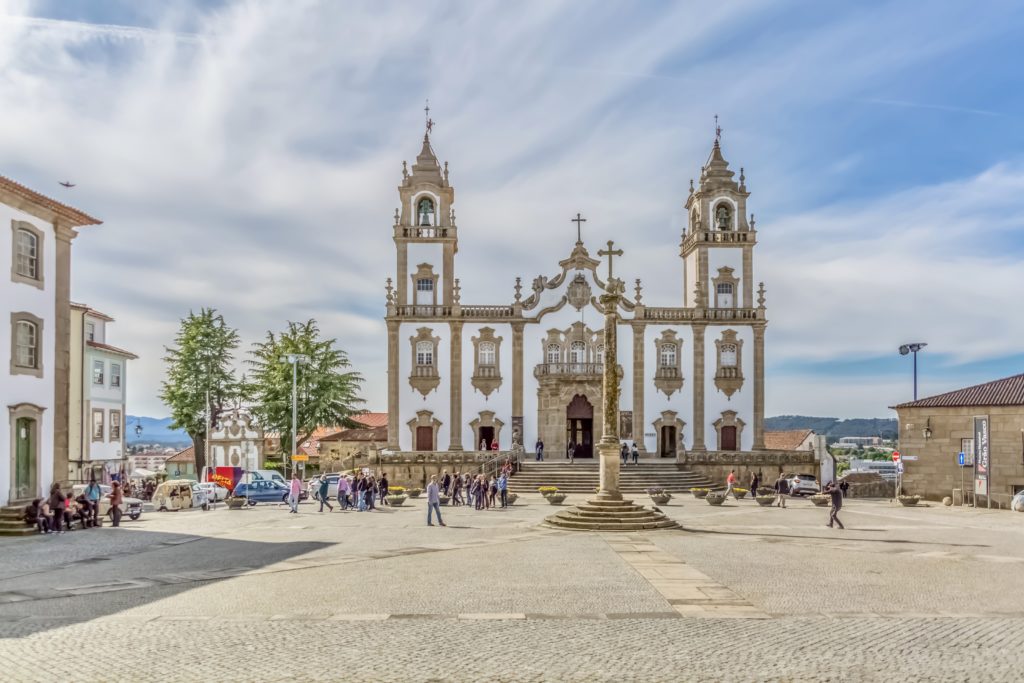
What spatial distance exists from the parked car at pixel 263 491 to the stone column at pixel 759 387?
88.9ft

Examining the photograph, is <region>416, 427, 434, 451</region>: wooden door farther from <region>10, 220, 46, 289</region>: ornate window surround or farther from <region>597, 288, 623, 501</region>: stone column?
<region>10, 220, 46, 289</region>: ornate window surround

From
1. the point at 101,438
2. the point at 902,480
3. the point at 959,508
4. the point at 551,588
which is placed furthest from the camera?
the point at 101,438

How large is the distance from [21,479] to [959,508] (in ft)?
111

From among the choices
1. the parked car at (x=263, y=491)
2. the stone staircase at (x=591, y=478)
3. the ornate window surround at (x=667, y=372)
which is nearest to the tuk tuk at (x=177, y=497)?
the parked car at (x=263, y=491)

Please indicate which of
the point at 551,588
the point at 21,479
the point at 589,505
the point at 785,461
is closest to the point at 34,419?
the point at 21,479

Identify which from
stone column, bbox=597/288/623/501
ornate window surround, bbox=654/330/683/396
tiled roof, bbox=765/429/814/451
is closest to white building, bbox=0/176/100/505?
stone column, bbox=597/288/623/501

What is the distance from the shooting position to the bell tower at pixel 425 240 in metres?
53.4

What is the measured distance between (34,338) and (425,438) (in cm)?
2710

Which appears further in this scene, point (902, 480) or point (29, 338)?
point (902, 480)

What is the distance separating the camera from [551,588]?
15.7 m

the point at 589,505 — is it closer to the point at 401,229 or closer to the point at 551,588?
the point at 551,588

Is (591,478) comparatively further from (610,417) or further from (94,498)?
(94,498)

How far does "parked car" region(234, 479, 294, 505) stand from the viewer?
3919 centimetres

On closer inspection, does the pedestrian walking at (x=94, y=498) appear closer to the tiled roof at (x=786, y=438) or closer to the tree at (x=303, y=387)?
the tree at (x=303, y=387)
